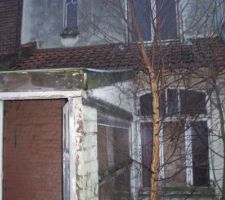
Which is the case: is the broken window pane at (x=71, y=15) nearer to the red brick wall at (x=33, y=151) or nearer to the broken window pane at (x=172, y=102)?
the broken window pane at (x=172, y=102)

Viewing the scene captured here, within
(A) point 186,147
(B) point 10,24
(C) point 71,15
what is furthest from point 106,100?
(B) point 10,24

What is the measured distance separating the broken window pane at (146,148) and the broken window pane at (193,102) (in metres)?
1.09

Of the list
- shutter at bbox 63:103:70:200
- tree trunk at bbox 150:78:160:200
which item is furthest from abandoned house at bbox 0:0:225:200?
tree trunk at bbox 150:78:160:200

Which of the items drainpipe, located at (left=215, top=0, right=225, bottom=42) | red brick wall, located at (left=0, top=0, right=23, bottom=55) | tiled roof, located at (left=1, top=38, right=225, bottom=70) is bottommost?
tiled roof, located at (left=1, top=38, right=225, bottom=70)

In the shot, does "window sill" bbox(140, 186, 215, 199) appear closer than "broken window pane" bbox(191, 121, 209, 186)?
Yes

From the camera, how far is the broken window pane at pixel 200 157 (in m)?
8.73

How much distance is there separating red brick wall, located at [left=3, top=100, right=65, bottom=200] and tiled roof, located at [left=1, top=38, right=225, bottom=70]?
3.03 metres

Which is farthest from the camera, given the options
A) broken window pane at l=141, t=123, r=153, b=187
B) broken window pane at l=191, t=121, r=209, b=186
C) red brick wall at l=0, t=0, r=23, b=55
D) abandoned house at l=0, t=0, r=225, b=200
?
red brick wall at l=0, t=0, r=23, b=55

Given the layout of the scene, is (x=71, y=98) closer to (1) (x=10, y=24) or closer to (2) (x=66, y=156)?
(2) (x=66, y=156)

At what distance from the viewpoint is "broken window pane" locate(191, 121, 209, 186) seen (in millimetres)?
8727

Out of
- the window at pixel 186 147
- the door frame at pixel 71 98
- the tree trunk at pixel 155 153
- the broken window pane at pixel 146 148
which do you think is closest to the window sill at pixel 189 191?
the window at pixel 186 147

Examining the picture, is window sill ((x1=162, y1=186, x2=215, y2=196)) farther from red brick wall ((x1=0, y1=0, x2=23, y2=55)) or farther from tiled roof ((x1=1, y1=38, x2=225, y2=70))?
red brick wall ((x1=0, y1=0, x2=23, y2=55))

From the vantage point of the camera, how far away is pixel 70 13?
10.5 m

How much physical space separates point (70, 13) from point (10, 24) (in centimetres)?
186
